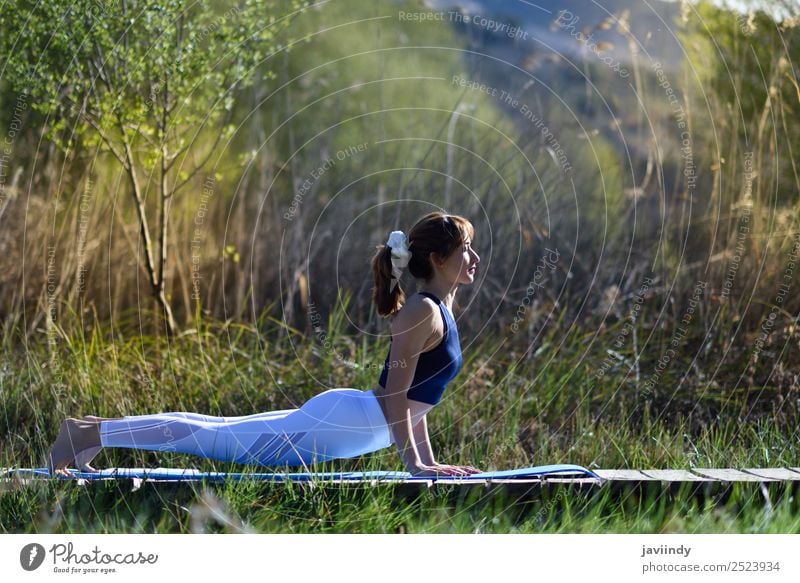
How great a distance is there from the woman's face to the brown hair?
20mm

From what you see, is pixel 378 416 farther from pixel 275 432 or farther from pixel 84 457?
pixel 84 457

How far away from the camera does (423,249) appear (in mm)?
4305

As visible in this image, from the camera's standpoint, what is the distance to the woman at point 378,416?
13.5 feet

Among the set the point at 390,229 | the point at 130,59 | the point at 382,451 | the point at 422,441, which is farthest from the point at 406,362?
the point at 390,229

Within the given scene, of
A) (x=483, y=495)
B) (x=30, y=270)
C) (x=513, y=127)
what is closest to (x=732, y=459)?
(x=483, y=495)

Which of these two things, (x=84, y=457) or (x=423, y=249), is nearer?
(x=84, y=457)

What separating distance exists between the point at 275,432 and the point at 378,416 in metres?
0.42

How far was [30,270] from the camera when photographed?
6.39 metres

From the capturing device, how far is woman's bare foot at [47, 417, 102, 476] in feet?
13.5

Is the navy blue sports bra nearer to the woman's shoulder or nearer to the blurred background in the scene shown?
the woman's shoulder

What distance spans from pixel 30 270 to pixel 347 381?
6.94 ft

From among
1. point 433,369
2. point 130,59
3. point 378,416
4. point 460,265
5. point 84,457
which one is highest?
point 130,59

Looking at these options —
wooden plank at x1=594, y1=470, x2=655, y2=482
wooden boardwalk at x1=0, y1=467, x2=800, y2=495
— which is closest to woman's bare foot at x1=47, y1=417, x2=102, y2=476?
wooden boardwalk at x1=0, y1=467, x2=800, y2=495

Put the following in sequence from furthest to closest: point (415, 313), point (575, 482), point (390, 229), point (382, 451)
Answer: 1. point (390, 229)
2. point (382, 451)
3. point (415, 313)
4. point (575, 482)
